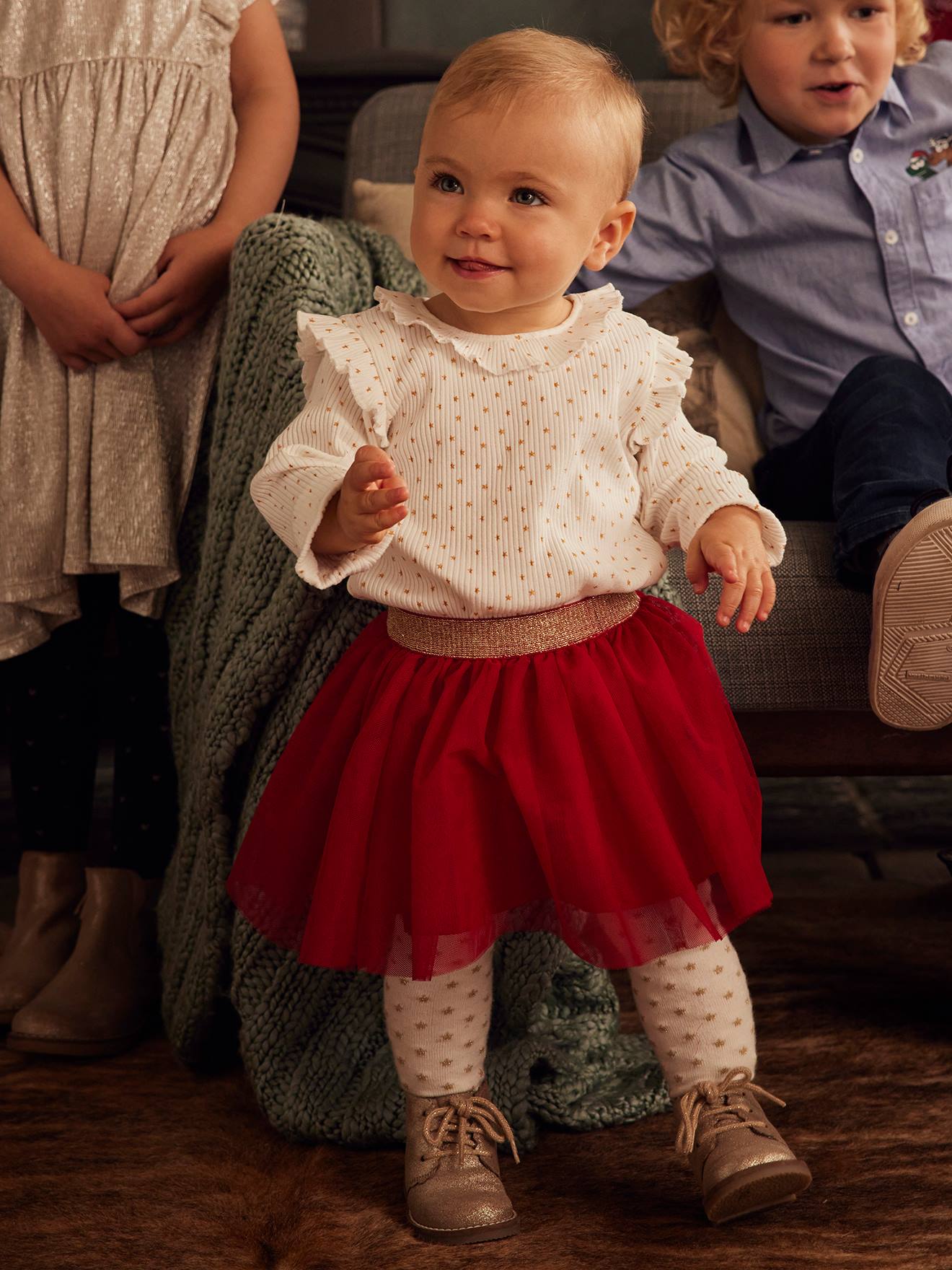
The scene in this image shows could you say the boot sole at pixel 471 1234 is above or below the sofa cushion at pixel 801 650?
below

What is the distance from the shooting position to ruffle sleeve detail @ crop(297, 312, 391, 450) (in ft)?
2.71

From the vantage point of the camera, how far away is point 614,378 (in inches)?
33.6

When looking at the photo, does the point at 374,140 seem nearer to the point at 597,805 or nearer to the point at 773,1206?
the point at 597,805

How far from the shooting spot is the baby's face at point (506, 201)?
785mm

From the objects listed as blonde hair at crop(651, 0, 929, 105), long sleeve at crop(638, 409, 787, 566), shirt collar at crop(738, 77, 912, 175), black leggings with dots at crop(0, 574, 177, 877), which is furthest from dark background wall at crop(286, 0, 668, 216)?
long sleeve at crop(638, 409, 787, 566)

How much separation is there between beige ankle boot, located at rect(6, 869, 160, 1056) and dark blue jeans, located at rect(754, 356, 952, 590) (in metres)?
0.71

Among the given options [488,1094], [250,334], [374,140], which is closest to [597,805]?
[488,1094]

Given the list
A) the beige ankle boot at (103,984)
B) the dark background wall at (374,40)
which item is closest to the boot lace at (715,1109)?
the beige ankle boot at (103,984)

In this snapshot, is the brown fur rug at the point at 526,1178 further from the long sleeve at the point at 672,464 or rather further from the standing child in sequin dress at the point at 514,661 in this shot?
the long sleeve at the point at 672,464

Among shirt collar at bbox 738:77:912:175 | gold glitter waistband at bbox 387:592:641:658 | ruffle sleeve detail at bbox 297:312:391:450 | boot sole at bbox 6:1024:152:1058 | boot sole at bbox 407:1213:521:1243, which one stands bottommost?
boot sole at bbox 6:1024:152:1058

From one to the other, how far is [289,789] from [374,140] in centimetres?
101

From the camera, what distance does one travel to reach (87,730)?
119 cm

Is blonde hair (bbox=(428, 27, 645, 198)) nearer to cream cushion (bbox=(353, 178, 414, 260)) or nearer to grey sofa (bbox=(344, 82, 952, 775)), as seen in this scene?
grey sofa (bbox=(344, 82, 952, 775))

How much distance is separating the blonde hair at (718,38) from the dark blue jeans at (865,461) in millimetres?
425
